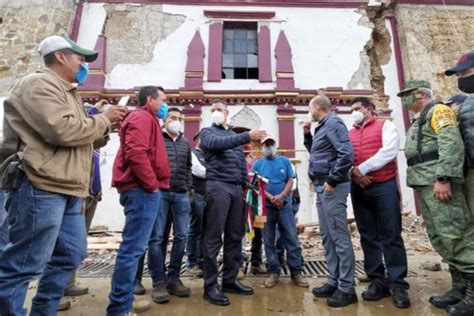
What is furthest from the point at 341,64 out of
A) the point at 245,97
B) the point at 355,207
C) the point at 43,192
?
the point at 43,192

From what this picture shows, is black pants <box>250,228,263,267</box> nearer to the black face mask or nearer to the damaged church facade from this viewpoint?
the black face mask

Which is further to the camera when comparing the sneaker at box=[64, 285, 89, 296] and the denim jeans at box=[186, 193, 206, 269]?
the denim jeans at box=[186, 193, 206, 269]

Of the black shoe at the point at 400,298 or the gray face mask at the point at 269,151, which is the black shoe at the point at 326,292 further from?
the gray face mask at the point at 269,151

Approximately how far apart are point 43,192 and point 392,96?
11.2 meters

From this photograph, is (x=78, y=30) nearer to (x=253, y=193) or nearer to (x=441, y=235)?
(x=253, y=193)

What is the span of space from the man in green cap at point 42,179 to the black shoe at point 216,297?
1443 millimetres

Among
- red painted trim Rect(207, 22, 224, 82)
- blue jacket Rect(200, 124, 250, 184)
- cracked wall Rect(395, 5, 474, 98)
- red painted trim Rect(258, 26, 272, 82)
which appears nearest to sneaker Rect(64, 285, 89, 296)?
blue jacket Rect(200, 124, 250, 184)

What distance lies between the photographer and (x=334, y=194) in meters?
3.53

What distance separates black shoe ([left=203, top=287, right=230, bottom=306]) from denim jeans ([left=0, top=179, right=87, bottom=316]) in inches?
57.8

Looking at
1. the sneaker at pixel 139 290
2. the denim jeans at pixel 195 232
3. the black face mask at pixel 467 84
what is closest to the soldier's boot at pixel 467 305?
the black face mask at pixel 467 84

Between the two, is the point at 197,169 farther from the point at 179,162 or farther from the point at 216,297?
the point at 216,297

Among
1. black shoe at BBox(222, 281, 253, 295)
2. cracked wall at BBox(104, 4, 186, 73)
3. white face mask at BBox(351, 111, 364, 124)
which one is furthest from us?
cracked wall at BBox(104, 4, 186, 73)

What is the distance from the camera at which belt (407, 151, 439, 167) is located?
10.6 feet

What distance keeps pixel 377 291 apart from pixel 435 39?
1108 centimetres
